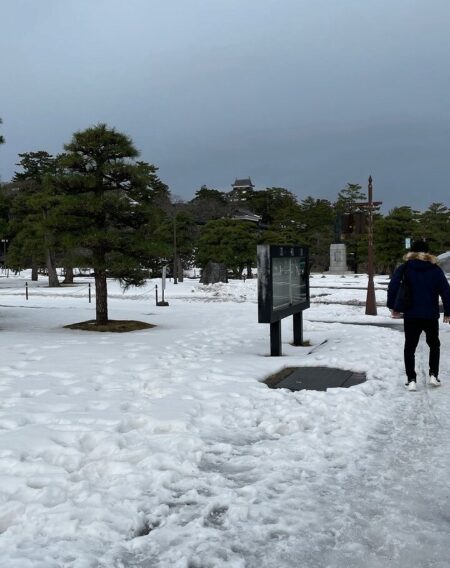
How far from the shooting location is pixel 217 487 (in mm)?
3520

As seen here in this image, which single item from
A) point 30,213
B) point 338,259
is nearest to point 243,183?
point 338,259

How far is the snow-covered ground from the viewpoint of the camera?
276 cm

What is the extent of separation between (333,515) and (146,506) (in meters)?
1.19

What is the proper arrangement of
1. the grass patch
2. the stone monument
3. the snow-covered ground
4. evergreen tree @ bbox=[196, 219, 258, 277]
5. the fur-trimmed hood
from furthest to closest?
the stone monument → evergreen tree @ bbox=[196, 219, 258, 277] → the grass patch → the fur-trimmed hood → the snow-covered ground

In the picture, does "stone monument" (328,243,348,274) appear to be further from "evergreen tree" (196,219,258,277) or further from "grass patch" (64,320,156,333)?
"grass patch" (64,320,156,333)

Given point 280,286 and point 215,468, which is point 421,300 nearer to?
point 280,286

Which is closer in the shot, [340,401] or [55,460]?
[55,460]

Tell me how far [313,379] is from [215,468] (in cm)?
326

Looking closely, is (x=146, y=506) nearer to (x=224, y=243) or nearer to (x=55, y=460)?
(x=55, y=460)

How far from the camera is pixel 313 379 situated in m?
6.88

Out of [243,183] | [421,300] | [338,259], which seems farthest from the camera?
[243,183]

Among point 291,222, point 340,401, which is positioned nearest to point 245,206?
point 291,222

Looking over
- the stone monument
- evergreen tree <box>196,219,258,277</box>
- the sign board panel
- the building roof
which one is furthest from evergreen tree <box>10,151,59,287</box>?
the building roof

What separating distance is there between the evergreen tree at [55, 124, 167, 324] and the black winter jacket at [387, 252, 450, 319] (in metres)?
7.82
